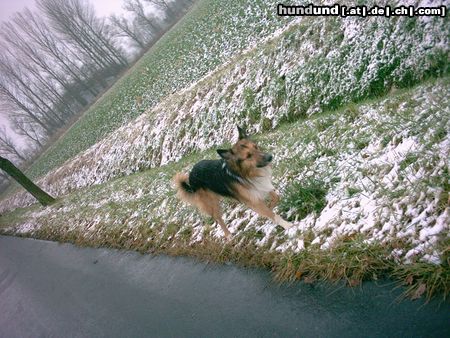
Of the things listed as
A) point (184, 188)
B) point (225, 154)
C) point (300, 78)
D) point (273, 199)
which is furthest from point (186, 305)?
point (300, 78)

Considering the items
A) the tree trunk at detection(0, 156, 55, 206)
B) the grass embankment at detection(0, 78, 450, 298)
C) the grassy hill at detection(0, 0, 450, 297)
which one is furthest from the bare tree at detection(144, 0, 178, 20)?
the grass embankment at detection(0, 78, 450, 298)

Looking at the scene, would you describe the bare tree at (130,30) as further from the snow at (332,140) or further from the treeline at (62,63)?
the snow at (332,140)

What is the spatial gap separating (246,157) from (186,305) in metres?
2.38

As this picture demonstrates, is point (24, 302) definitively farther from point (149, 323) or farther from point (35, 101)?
point (35, 101)

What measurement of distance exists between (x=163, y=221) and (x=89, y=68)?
4857cm

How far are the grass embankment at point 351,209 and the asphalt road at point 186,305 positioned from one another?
8.2 inches

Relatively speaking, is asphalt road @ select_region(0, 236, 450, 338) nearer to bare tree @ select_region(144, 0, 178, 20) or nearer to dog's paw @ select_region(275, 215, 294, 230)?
dog's paw @ select_region(275, 215, 294, 230)

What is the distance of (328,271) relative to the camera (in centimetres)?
341

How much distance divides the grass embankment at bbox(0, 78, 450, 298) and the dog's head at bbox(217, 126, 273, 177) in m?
0.79

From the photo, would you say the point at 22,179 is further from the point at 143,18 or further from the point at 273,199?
the point at 143,18

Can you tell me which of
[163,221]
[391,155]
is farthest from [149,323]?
[391,155]

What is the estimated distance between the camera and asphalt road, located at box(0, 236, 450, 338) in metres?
2.82

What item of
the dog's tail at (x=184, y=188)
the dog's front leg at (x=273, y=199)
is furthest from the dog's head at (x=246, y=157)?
the dog's tail at (x=184, y=188)

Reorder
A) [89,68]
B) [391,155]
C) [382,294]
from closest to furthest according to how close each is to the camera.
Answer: [382,294]
[391,155]
[89,68]
